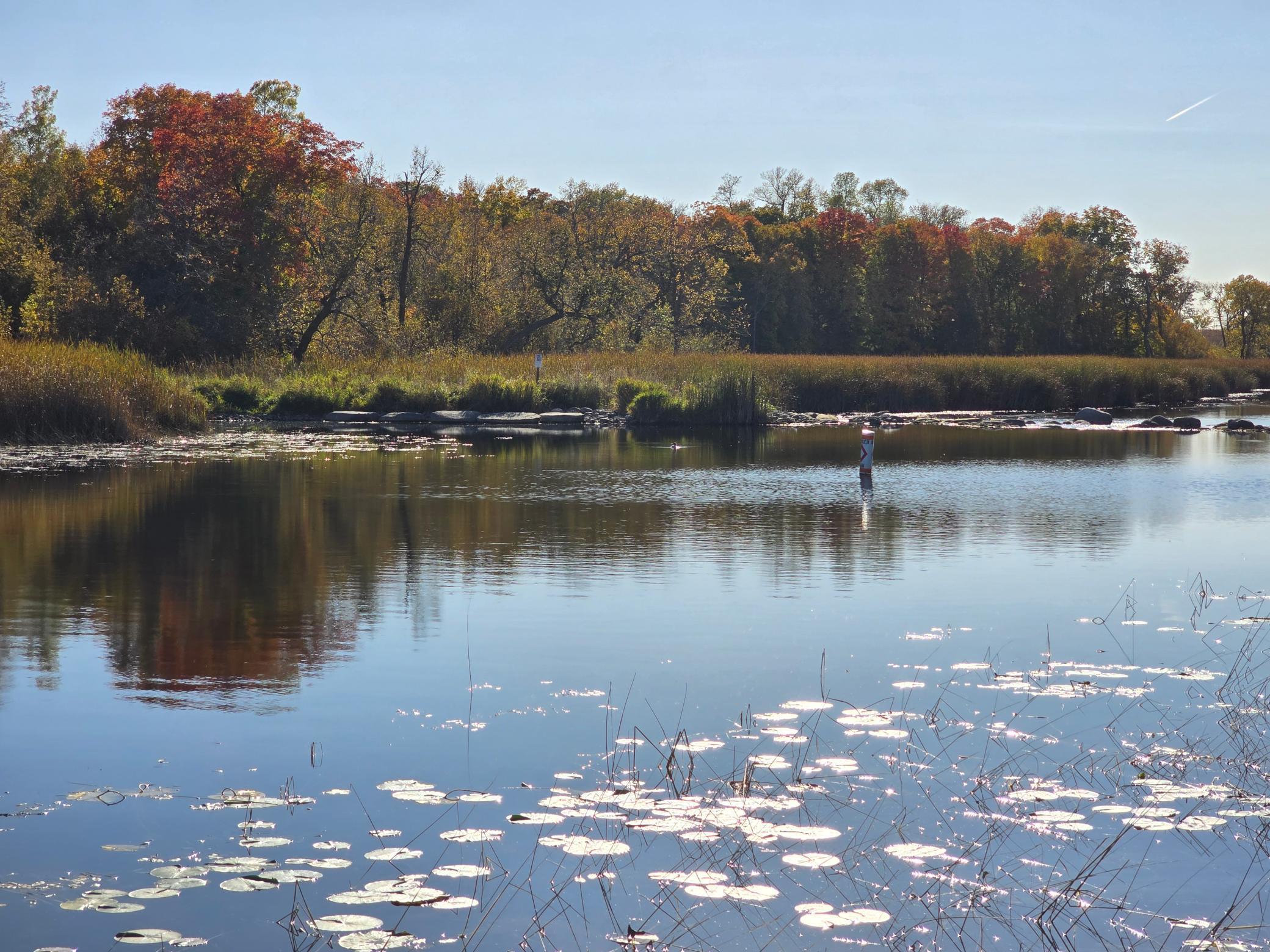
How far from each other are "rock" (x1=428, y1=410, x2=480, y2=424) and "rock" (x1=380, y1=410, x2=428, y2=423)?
1.09ft

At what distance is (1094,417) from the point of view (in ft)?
126

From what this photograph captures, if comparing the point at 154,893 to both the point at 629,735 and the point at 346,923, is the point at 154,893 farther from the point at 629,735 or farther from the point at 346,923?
the point at 629,735

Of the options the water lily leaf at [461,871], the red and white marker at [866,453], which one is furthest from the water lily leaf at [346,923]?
the red and white marker at [866,453]

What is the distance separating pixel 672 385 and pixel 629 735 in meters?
31.1

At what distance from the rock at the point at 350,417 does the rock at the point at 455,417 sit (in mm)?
1601

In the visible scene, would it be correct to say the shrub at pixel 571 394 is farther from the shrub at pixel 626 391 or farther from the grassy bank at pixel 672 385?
the shrub at pixel 626 391

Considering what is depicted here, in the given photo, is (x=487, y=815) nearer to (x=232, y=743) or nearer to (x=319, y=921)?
(x=319, y=921)

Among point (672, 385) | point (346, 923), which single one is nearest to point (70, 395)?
point (672, 385)

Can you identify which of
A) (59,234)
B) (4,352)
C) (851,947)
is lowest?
(851,947)

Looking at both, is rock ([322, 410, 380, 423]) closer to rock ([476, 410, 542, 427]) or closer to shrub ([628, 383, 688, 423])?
rock ([476, 410, 542, 427])

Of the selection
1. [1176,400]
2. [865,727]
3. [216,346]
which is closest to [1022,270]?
[1176,400]

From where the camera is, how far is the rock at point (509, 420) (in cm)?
3497

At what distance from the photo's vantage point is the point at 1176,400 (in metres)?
53.0

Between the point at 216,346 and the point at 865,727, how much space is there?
36.4m
